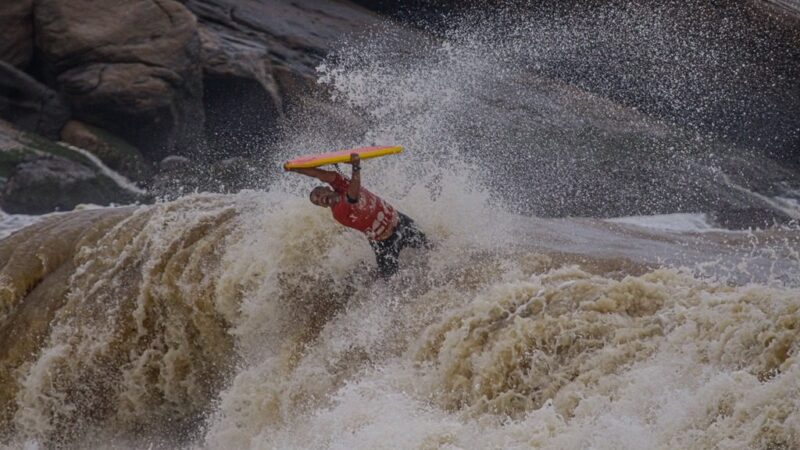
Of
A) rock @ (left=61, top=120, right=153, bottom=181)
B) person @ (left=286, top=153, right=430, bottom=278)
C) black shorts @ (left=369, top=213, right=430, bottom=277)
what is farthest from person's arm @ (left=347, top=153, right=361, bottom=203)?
rock @ (left=61, top=120, right=153, bottom=181)

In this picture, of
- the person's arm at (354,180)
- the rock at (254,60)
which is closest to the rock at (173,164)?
the rock at (254,60)

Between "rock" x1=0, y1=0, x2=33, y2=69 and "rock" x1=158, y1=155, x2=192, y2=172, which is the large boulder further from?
"rock" x1=0, y1=0, x2=33, y2=69

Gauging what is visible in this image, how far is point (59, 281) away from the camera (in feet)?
30.0

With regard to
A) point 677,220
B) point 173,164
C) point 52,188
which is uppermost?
point 677,220

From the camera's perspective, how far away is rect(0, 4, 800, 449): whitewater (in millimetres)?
5066

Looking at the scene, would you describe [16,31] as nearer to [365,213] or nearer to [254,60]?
[254,60]

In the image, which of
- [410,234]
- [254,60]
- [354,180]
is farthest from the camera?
[254,60]

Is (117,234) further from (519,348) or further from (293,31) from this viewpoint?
(293,31)

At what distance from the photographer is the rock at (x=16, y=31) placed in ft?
52.3

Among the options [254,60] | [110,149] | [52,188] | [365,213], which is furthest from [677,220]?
[365,213]

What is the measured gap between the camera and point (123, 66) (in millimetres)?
16125

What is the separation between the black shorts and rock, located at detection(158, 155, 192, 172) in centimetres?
894

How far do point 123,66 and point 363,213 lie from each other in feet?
33.3

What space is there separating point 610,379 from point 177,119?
12.0m
